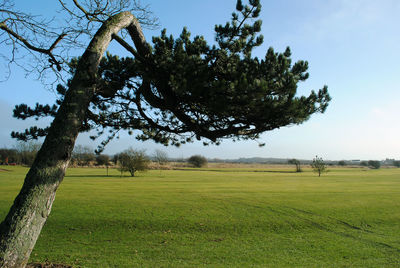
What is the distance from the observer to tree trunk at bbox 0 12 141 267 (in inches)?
149

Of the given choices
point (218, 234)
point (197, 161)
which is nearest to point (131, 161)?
point (218, 234)

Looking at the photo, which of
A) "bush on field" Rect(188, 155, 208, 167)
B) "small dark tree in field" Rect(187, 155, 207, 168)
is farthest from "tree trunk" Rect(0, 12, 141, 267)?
"bush on field" Rect(188, 155, 208, 167)

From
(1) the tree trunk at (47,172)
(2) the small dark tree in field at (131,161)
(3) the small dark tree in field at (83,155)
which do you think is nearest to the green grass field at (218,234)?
(1) the tree trunk at (47,172)

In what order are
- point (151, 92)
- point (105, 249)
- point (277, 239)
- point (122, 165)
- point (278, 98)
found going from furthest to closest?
point (122, 165) < point (277, 239) < point (105, 249) < point (151, 92) < point (278, 98)

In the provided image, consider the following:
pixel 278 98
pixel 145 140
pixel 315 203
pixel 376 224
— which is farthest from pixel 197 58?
pixel 315 203

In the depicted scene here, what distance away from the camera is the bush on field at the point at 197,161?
349 ft

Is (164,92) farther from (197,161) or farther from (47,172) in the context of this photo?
(197,161)

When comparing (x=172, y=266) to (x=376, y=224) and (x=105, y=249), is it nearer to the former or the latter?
(x=105, y=249)

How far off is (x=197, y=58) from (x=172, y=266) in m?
6.26

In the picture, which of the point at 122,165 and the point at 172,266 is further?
the point at 122,165

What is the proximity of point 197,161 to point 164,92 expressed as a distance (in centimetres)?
10194

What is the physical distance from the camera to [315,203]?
1944cm

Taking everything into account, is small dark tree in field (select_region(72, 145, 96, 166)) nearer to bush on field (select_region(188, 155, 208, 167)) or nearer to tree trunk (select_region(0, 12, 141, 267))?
bush on field (select_region(188, 155, 208, 167))

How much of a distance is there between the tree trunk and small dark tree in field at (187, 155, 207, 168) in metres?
102
